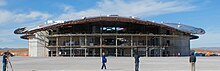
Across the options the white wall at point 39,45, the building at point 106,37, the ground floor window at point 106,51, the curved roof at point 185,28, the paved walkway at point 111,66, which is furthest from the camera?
the curved roof at point 185,28

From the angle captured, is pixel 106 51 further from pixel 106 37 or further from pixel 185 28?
pixel 185 28

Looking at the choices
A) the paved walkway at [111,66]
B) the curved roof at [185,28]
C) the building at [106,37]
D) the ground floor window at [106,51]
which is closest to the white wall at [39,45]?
the building at [106,37]

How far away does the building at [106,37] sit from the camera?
82188 mm

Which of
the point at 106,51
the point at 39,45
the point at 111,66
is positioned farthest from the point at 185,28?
the point at 111,66

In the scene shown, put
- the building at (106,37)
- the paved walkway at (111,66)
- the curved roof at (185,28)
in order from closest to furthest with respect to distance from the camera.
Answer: the paved walkway at (111,66) < the building at (106,37) < the curved roof at (185,28)

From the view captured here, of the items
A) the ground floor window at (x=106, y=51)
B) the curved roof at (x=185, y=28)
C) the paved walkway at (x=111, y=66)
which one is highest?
the curved roof at (x=185, y=28)

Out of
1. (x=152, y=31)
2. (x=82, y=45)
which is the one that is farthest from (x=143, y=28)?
(x=82, y=45)

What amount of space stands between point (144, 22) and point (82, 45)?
1409 centimetres

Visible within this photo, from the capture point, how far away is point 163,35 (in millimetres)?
84188

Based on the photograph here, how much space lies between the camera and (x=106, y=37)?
273 ft

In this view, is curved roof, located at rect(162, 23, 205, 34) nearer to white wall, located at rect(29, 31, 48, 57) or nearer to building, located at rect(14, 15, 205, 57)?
building, located at rect(14, 15, 205, 57)

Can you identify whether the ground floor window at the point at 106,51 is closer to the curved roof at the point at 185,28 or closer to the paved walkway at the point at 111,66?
the curved roof at the point at 185,28

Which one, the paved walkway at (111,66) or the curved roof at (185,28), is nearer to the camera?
the paved walkway at (111,66)

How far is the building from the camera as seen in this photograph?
8219 cm
